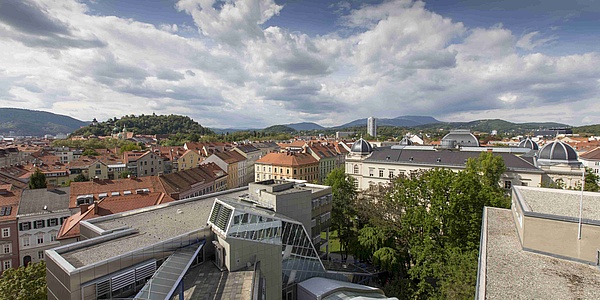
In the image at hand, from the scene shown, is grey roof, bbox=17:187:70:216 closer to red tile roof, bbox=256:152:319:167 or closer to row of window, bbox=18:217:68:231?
row of window, bbox=18:217:68:231

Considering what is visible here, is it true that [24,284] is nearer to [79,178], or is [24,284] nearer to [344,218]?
[344,218]

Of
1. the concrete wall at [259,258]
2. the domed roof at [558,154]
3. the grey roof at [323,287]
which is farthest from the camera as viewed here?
the domed roof at [558,154]

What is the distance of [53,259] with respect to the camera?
13.3m

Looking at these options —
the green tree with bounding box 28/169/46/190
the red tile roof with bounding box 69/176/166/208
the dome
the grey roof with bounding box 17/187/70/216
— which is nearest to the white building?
the grey roof with bounding box 17/187/70/216

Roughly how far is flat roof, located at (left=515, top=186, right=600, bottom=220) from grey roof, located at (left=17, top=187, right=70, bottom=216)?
46599 millimetres

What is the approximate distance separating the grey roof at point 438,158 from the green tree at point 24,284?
166ft

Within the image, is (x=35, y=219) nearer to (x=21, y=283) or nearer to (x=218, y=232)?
(x=21, y=283)

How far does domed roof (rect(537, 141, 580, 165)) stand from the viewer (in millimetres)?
42219

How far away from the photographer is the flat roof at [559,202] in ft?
50.8

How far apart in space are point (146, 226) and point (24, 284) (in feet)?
24.1

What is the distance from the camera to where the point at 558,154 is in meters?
42.7

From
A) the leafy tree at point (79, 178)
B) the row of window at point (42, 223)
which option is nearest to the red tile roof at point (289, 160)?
the leafy tree at point (79, 178)

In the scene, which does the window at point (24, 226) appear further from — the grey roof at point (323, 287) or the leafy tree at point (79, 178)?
the grey roof at point (323, 287)

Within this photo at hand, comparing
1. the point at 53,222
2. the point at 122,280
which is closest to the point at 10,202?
the point at 53,222
